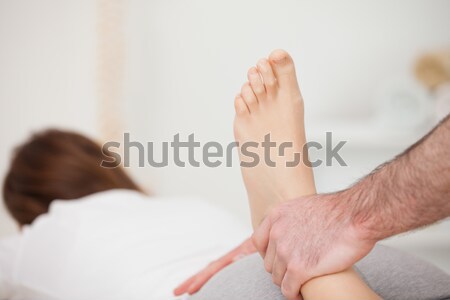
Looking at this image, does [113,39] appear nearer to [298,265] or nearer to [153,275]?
[153,275]

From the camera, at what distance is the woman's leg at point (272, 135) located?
1.08m

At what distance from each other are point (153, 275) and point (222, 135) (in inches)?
65.2

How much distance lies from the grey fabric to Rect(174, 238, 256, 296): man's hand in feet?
0.31

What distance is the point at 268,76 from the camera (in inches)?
44.6

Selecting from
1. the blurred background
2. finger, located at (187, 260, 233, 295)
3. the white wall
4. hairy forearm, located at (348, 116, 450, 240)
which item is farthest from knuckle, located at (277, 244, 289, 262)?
the white wall

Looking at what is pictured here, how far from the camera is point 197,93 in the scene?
9.36 feet

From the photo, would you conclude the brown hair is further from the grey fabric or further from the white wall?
the white wall

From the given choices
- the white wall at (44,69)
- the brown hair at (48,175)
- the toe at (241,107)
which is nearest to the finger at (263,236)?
the toe at (241,107)

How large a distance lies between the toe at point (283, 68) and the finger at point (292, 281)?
39 centimetres

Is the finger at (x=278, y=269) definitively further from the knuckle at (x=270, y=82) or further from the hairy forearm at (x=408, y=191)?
the knuckle at (x=270, y=82)

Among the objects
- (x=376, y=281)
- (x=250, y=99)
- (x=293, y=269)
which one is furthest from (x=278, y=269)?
(x=250, y=99)

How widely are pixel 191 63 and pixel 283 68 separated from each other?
69.3 inches

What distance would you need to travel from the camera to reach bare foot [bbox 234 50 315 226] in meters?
1.08

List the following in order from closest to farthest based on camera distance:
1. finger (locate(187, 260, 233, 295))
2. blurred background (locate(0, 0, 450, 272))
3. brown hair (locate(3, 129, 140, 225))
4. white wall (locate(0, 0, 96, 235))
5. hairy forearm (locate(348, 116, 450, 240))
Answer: hairy forearm (locate(348, 116, 450, 240)), finger (locate(187, 260, 233, 295)), brown hair (locate(3, 129, 140, 225)), blurred background (locate(0, 0, 450, 272)), white wall (locate(0, 0, 96, 235))
